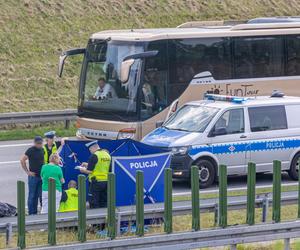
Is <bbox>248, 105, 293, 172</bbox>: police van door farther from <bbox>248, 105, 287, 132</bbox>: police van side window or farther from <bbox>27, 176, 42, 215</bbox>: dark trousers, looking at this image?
<bbox>27, 176, 42, 215</bbox>: dark trousers

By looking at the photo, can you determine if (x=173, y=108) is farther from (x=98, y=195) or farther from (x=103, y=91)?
(x=98, y=195)

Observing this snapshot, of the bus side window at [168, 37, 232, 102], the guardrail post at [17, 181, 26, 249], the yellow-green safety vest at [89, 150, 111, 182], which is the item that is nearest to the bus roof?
the bus side window at [168, 37, 232, 102]

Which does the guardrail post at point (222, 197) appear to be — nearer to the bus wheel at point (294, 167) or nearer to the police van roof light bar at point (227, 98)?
the police van roof light bar at point (227, 98)

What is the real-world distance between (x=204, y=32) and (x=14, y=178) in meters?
5.97

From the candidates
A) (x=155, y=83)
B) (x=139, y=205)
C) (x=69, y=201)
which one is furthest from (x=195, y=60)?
(x=139, y=205)

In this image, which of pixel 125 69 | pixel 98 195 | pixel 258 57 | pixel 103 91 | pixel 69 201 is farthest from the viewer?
pixel 258 57

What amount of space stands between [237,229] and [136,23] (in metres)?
25.0

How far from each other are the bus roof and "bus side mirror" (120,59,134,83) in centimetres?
73

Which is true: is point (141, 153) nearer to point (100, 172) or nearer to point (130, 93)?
point (100, 172)

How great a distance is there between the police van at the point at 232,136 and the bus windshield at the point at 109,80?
2140mm

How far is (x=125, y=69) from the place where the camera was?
926 inches

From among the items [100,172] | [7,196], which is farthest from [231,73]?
[100,172]

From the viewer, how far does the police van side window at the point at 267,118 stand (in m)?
21.3

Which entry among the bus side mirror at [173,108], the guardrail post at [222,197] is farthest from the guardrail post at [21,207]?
the bus side mirror at [173,108]
